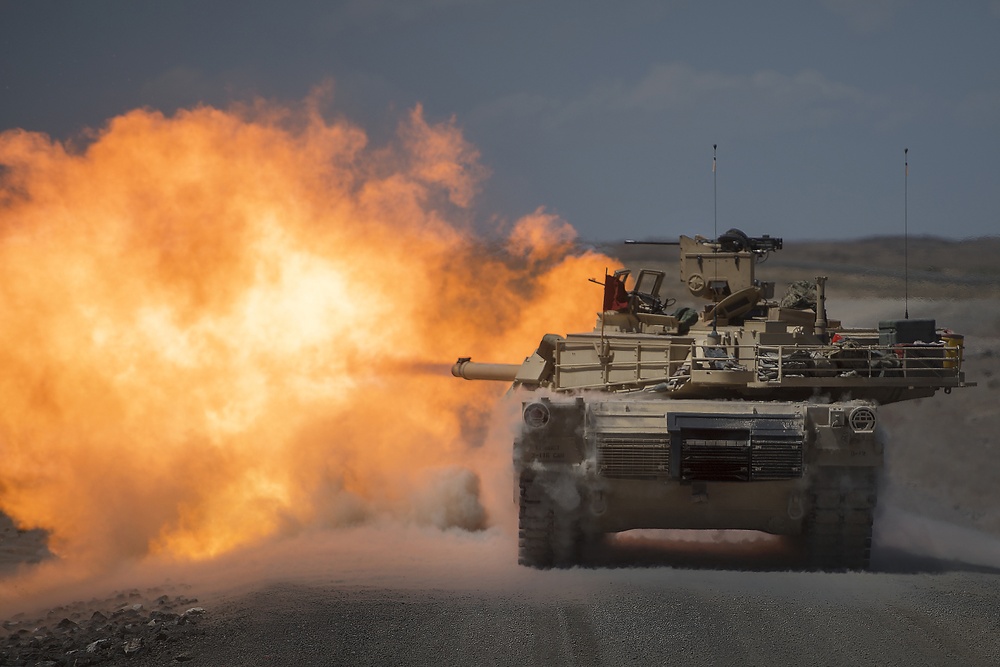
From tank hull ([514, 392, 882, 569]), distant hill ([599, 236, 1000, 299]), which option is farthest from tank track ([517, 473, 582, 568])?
distant hill ([599, 236, 1000, 299])

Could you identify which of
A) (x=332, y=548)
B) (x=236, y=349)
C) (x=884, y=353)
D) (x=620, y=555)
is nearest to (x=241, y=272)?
(x=236, y=349)

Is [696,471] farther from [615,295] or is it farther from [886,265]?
[886,265]

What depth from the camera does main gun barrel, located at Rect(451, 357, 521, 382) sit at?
79.3 feet

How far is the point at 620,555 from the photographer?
20.3 metres

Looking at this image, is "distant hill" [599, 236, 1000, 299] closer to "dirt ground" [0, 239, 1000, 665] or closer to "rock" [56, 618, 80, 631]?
"dirt ground" [0, 239, 1000, 665]

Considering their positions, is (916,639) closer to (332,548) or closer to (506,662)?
(506,662)

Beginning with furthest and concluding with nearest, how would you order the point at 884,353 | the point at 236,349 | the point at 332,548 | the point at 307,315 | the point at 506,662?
1. the point at 307,315
2. the point at 236,349
3. the point at 332,548
4. the point at 884,353
5. the point at 506,662

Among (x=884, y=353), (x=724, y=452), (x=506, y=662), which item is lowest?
(x=506, y=662)

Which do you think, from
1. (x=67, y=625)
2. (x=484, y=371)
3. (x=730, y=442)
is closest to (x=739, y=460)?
(x=730, y=442)

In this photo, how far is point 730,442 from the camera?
18.2 m

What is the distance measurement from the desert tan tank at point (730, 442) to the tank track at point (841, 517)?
0.06 feet

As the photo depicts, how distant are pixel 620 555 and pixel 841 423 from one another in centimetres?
384

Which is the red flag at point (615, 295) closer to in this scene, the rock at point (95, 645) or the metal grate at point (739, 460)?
the metal grate at point (739, 460)

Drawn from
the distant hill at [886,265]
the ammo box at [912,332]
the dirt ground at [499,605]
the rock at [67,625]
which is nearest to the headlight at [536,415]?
the dirt ground at [499,605]
